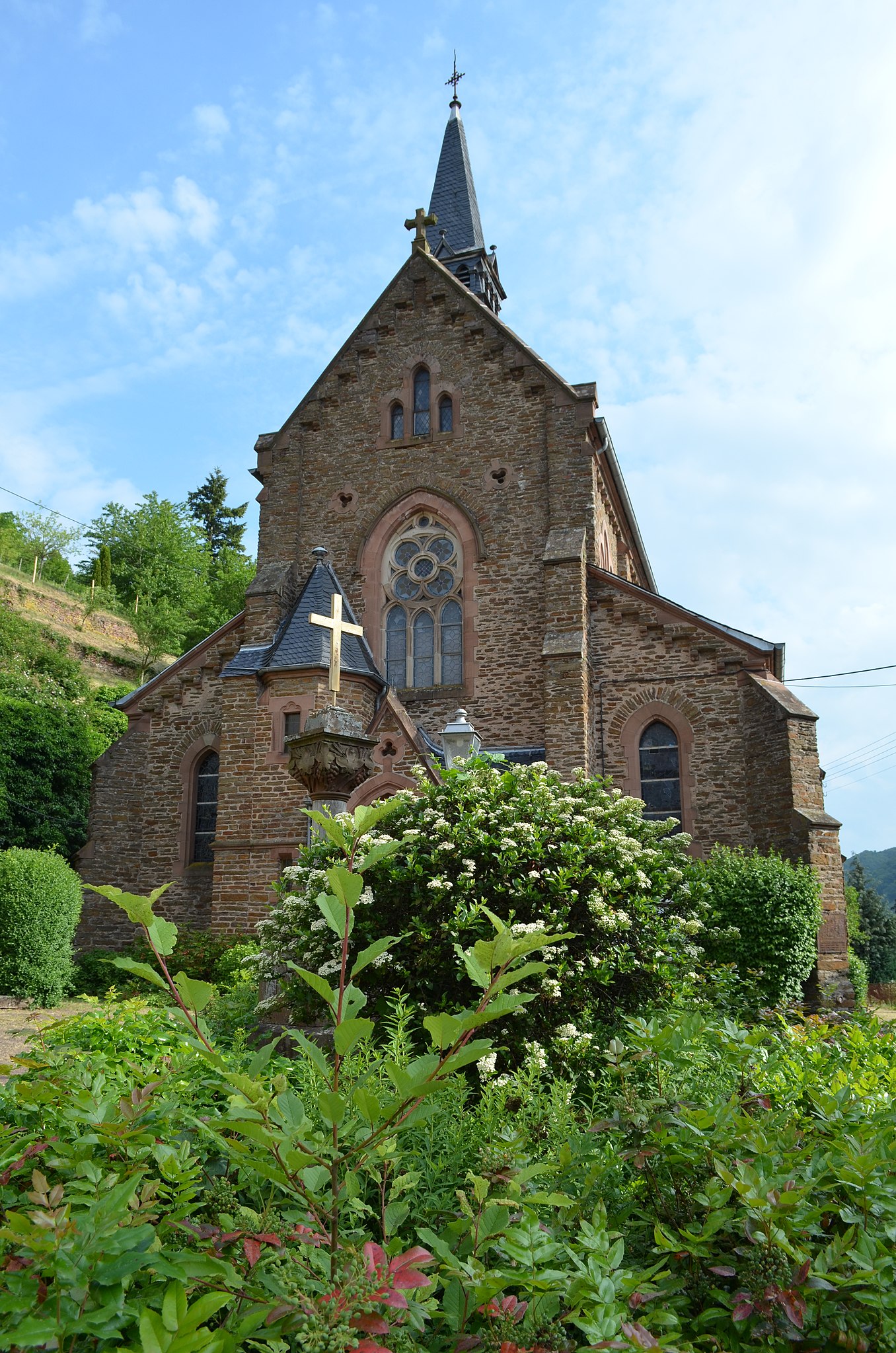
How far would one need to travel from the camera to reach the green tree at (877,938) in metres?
45.5

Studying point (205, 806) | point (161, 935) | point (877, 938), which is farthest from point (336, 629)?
point (877, 938)

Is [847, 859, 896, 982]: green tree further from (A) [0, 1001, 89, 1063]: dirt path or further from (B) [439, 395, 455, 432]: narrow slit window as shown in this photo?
(A) [0, 1001, 89, 1063]: dirt path

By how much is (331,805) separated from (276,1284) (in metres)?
7.88

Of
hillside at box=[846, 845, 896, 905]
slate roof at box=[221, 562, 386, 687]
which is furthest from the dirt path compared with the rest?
hillside at box=[846, 845, 896, 905]

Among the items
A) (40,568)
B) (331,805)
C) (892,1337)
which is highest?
(40,568)

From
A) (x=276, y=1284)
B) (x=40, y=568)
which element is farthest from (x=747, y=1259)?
(x=40, y=568)

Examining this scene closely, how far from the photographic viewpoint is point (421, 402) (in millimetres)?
20359

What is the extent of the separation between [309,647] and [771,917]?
9249 millimetres

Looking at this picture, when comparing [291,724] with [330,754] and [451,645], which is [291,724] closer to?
[451,645]

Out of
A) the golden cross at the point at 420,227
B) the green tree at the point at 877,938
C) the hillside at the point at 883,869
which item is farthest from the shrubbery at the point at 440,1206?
the hillside at the point at 883,869

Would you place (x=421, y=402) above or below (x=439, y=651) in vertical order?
above

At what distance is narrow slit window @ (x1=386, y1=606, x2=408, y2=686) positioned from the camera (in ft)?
64.1

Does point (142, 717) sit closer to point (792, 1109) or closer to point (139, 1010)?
point (139, 1010)

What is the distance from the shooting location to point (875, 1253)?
272 centimetres
